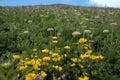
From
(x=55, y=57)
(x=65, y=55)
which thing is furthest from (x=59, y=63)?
(x=65, y=55)

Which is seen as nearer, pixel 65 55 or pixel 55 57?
pixel 55 57

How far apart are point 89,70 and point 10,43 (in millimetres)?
2460

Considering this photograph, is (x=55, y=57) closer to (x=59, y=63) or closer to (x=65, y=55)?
(x=59, y=63)

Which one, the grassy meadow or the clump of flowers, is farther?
the grassy meadow

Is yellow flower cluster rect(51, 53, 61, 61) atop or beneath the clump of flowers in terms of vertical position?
atop

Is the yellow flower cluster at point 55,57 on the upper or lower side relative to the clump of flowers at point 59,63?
upper

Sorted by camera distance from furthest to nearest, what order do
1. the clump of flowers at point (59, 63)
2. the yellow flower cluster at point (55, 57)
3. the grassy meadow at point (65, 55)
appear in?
the yellow flower cluster at point (55, 57)
the grassy meadow at point (65, 55)
the clump of flowers at point (59, 63)

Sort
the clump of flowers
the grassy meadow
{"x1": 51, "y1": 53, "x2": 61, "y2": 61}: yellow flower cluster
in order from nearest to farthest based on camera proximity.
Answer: the clump of flowers
the grassy meadow
{"x1": 51, "y1": 53, "x2": 61, "y2": 61}: yellow flower cluster

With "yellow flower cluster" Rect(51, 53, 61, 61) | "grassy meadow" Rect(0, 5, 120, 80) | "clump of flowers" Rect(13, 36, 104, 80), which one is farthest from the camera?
"yellow flower cluster" Rect(51, 53, 61, 61)

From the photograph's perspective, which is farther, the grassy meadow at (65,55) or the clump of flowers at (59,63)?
the grassy meadow at (65,55)

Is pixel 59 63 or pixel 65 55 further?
pixel 65 55

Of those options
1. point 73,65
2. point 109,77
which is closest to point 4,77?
point 73,65

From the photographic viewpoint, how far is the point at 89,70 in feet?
17.3

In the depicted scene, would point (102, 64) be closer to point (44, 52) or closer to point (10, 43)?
point (44, 52)
